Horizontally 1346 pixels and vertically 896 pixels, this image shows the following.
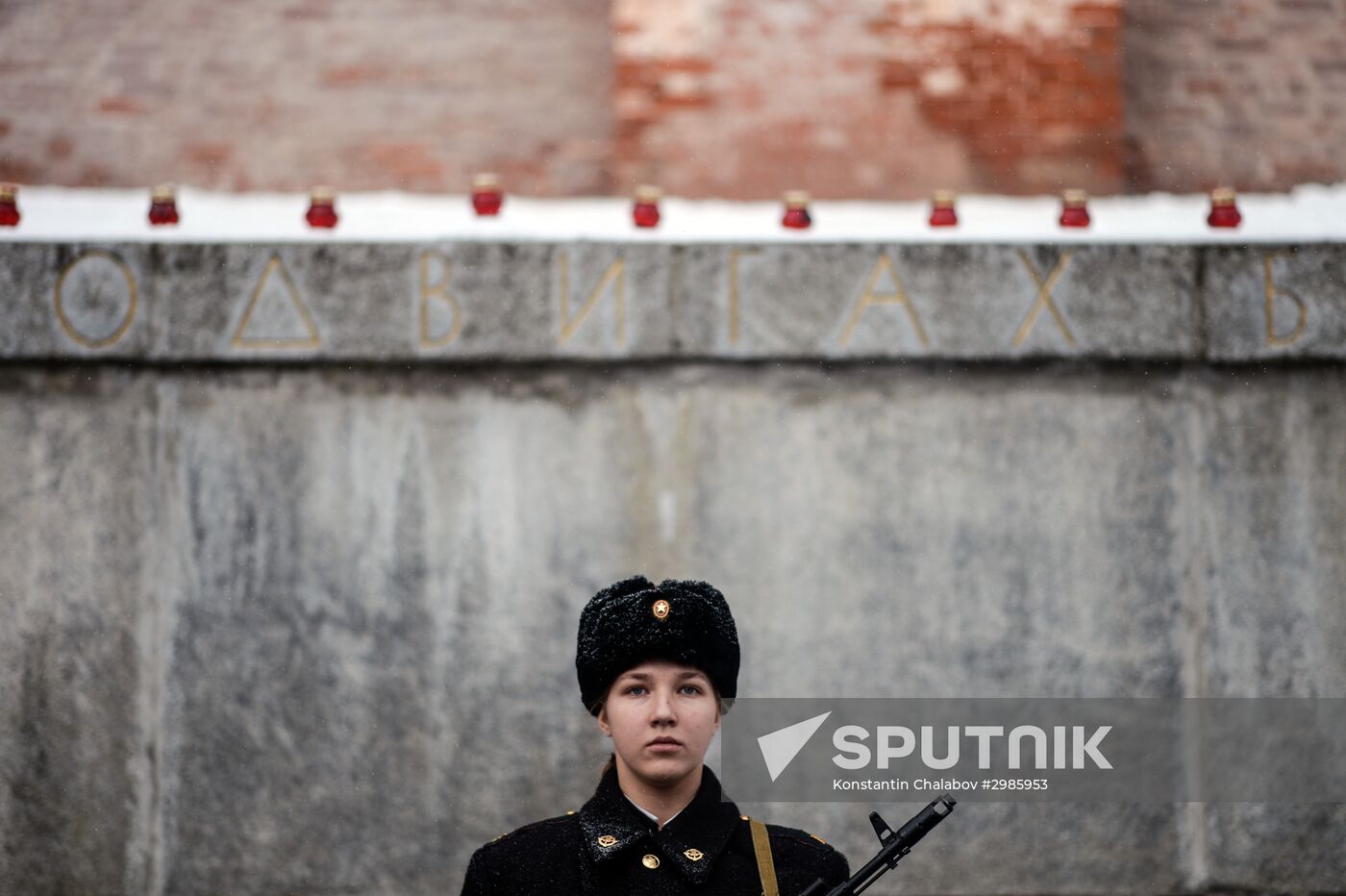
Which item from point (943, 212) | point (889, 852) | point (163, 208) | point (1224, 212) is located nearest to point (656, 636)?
point (889, 852)

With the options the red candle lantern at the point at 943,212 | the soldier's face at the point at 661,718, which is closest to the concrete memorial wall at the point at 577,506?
the red candle lantern at the point at 943,212

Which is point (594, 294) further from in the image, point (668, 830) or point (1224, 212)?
point (668, 830)

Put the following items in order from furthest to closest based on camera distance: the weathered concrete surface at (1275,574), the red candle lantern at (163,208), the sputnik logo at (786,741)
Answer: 1. the red candle lantern at (163,208)
2. the sputnik logo at (786,741)
3. the weathered concrete surface at (1275,574)

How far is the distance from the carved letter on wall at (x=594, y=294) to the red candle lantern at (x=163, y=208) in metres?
1.49

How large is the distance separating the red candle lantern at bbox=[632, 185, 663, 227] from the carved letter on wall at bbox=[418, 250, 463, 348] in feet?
2.39

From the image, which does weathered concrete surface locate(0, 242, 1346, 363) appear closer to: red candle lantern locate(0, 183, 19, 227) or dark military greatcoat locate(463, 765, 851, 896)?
red candle lantern locate(0, 183, 19, 227)

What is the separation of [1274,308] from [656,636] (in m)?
3.29

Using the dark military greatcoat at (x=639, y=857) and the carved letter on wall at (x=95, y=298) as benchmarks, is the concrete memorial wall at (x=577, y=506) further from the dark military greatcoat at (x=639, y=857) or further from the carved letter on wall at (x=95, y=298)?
the dark military greatcoat at (x=639, y=857)

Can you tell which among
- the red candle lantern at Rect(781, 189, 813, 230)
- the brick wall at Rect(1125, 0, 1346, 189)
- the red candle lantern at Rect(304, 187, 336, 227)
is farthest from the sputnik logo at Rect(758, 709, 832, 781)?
the brick wall at Rect(1125, 0, 1346, 189)

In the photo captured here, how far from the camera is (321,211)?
214 inches

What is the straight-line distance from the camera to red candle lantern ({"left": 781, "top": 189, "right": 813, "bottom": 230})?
5.47 metres

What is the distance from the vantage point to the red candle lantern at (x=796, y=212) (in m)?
5.47

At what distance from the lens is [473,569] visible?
513 centimetres

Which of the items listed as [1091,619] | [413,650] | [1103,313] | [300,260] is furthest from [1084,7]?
[413,650]
